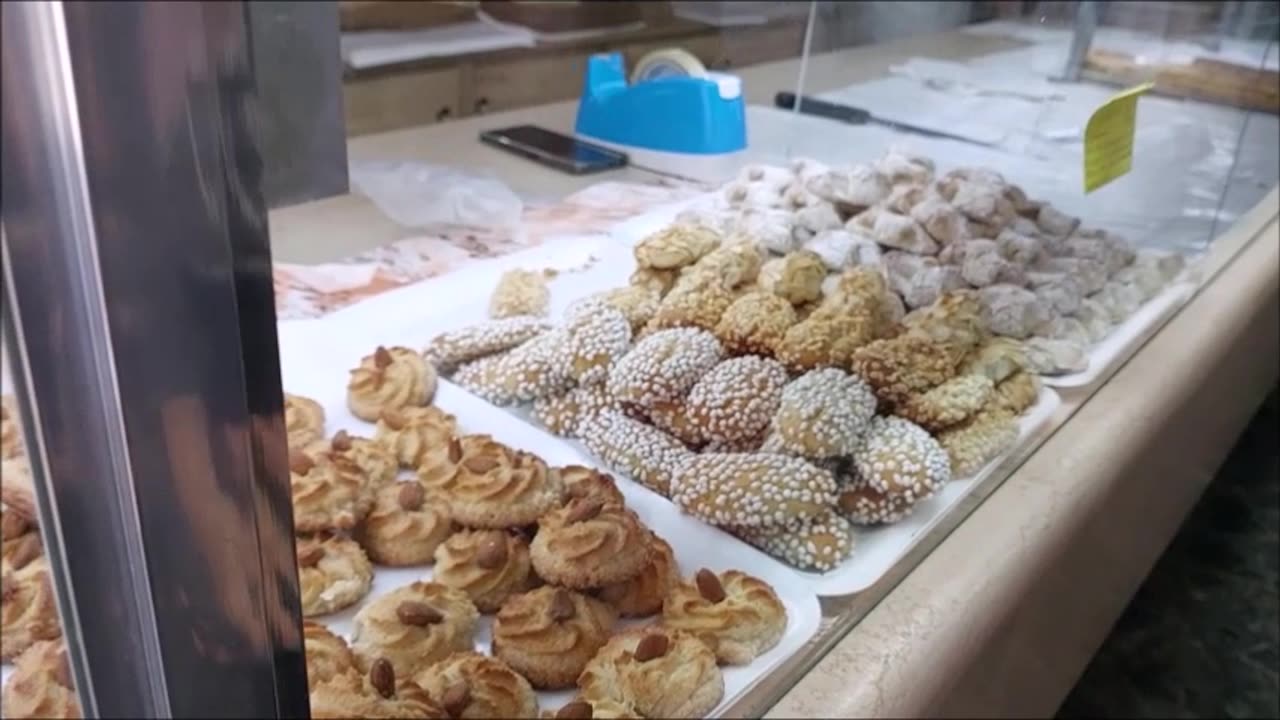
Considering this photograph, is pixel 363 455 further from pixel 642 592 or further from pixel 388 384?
pixel 642 592

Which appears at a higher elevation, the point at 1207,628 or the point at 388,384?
the point at 388,384

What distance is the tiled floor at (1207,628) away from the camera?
160 cm

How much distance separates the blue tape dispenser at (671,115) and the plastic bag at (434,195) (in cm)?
29

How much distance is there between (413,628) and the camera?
65 centimetres

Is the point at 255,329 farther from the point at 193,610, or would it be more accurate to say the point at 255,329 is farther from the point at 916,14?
the point at 916,14

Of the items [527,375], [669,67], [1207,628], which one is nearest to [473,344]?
[527,375]

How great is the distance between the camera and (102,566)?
10.5 inches

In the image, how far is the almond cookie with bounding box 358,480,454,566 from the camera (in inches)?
28.8

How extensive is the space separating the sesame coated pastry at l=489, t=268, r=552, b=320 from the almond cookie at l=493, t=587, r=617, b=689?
1.32 ft

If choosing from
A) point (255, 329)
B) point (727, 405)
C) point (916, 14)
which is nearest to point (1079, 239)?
point (727, 405)

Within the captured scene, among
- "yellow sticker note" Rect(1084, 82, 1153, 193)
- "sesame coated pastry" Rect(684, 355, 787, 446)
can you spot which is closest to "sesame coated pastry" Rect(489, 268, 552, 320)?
"sesame coated pastry" Rect(684, 355, 787, 446)

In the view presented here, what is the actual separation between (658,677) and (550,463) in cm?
25

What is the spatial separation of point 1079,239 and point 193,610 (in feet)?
3.79

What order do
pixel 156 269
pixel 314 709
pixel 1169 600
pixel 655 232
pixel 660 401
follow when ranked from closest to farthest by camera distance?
pixel 156 269 → pixel 314 709 → pixel 660 401 → pixel 655 232 → pixel 1169 600
